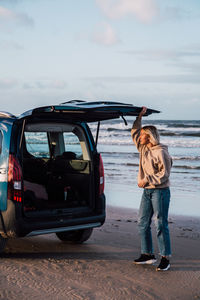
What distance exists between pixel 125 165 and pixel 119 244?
1160cm

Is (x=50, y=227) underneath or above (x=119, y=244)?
above

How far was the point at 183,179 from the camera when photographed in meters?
14.5

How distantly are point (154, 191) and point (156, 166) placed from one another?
305 millimetres

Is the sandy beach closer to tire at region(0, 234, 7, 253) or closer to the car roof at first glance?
tire at region(0, 234, 7, 253)

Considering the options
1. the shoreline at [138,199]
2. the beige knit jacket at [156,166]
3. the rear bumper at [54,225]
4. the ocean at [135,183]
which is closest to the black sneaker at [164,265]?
the beige knit jacket at [156,166]

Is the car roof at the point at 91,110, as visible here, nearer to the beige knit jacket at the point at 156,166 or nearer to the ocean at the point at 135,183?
the beige knit jacket at the point at 156,166

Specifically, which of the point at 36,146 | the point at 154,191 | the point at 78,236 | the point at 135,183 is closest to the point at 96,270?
the point at 154,191

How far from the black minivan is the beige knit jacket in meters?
0.59

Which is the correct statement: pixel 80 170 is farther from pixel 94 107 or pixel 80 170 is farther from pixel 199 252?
pixel 199 252

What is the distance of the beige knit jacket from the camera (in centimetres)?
566

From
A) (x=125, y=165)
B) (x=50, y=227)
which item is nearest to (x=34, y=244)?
(x=50, y=227)

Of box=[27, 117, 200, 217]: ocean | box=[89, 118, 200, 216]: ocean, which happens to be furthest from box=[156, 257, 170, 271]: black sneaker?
box=[89, 118, 200, 216]: ocean

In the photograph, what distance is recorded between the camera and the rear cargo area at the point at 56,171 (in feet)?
21.3

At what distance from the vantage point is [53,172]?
700cm
